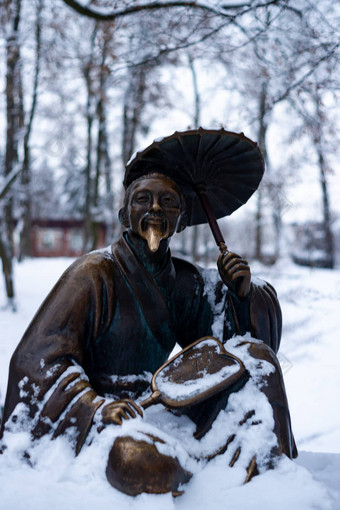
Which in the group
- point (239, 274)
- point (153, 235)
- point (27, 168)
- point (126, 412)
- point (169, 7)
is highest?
point (169, 7)

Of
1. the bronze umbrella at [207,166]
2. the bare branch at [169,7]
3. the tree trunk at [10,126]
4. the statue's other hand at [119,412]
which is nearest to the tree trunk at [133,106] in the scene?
the bare branch at [169,7]

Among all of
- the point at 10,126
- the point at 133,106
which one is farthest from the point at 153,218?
the point at 10,126

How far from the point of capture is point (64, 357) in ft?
5.64

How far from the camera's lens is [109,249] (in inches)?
83.0

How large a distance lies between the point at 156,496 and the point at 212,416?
434mm

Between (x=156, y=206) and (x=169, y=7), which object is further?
(x=169, y=7)

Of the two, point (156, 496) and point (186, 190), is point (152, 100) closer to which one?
point (186, 190)

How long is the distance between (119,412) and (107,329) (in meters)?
0.47

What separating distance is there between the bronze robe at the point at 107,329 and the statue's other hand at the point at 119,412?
0.18 feet

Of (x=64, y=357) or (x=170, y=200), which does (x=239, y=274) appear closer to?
(x=170, y=200)

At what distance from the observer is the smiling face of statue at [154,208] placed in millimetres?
1950

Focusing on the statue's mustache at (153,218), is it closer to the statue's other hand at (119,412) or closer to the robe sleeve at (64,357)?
the robe sleeve at (64,357)

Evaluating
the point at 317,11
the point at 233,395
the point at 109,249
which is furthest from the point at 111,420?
the point at 317,11

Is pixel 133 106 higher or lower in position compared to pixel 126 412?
higher
